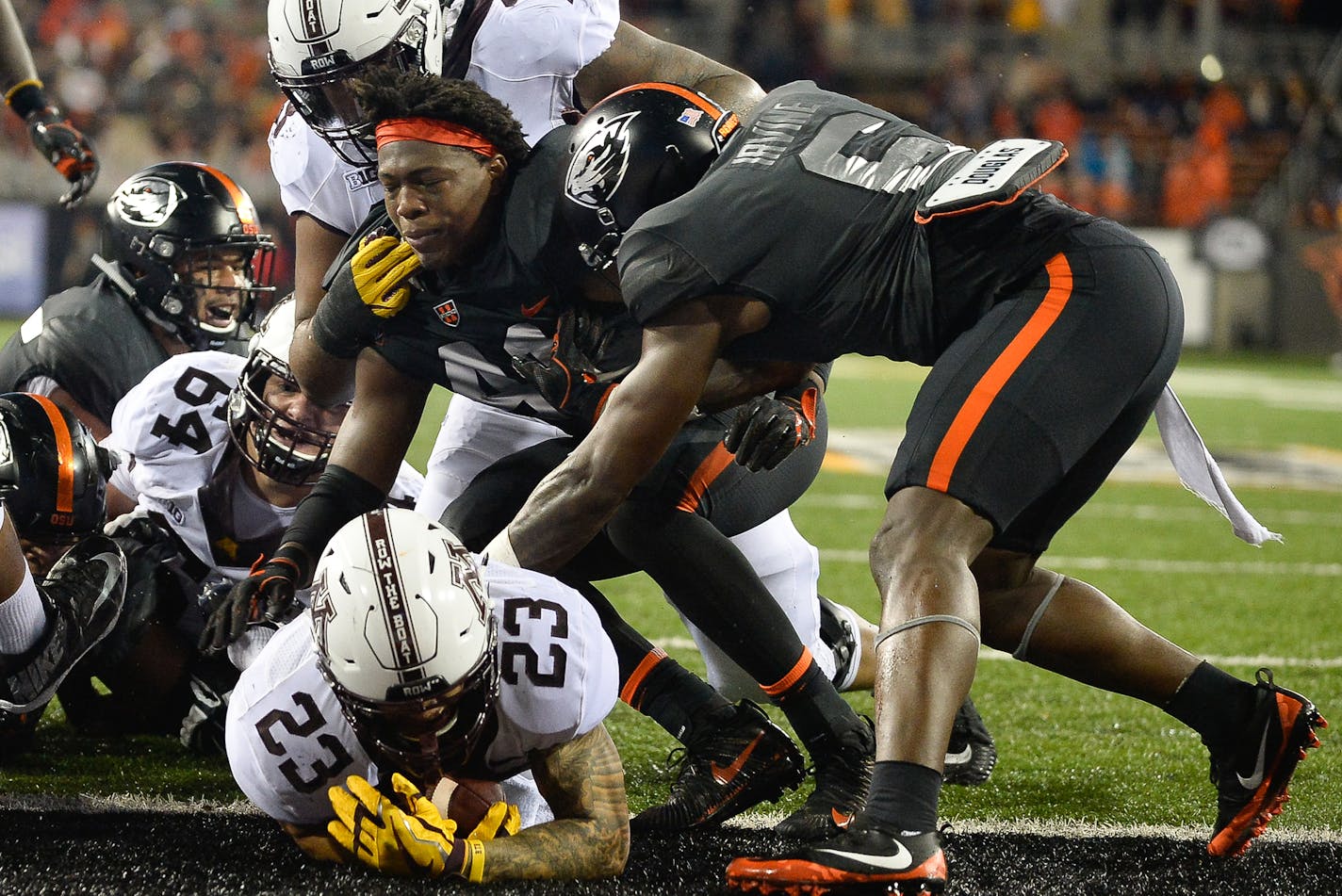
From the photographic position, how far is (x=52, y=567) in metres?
3.25

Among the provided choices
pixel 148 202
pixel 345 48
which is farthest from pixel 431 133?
pixel 148 202

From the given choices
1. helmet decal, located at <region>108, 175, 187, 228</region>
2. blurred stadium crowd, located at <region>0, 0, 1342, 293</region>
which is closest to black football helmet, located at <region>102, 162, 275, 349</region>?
helmet decal, located at <region>108, 175, 187, 228</region>

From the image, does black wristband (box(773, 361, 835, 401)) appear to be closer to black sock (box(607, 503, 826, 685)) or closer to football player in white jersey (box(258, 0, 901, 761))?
black sock (box(607, 503, 826, 685))

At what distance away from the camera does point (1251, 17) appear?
19906 mm

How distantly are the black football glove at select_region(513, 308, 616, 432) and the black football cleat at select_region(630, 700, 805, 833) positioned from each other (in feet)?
2.13

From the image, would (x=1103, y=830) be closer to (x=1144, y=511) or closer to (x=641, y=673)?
(x=641, y=673)

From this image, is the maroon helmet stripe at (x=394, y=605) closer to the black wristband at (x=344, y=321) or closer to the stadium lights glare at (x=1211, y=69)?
the black wristband at (x=344, y=321)

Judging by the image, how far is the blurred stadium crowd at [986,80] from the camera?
15891 millimetres

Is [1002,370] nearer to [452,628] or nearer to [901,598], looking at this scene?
[901,598]

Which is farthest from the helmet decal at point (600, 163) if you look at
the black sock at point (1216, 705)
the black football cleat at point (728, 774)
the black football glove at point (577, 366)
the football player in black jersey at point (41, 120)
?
the football player in black jersey at point (41, 120)

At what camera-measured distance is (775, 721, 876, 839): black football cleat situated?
2869mm

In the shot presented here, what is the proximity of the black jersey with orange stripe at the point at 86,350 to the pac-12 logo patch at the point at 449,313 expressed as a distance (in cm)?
137

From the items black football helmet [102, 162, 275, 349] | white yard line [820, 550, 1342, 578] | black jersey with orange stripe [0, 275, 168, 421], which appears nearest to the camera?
black jersey with orange stripe [0, 275, 168, 421]

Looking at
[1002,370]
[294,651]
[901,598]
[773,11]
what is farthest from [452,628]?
[773,11]
